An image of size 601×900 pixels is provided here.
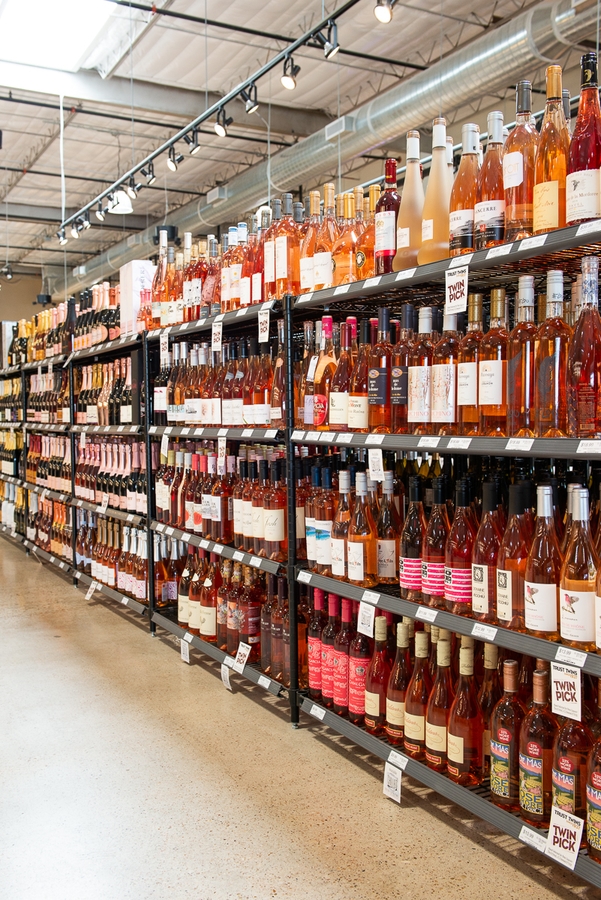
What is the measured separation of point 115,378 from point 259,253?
7.24 ft

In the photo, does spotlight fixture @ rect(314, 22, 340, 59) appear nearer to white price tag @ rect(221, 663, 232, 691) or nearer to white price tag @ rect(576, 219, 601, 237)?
white price tag @ rect(576, 219, 601, 237)

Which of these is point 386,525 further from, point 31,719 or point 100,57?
point 100,57

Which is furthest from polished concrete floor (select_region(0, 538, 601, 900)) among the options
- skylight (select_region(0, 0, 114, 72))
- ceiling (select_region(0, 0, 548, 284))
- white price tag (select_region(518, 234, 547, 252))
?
skylight (select_region(0, 0, 114, 72))

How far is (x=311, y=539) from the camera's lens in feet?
10.6

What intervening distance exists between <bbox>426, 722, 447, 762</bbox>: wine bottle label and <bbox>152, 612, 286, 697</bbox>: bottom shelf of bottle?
3.23 feet

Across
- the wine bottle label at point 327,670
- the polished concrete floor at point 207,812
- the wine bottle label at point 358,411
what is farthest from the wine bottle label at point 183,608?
the wine bottle label at point 358,411

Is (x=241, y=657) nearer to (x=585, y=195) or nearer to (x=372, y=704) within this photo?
(x=372, y=704)

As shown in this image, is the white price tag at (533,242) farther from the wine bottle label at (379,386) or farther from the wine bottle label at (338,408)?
the wine bottle label at (338,408)

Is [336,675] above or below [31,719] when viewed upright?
above

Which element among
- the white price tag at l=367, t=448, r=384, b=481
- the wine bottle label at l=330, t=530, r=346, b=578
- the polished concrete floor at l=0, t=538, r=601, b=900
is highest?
the white price tag at l=367, t=448, r=384, b=481

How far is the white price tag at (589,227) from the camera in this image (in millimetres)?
1936

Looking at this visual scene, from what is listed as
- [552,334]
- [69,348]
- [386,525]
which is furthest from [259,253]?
[69,348]

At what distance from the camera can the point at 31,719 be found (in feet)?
11.9

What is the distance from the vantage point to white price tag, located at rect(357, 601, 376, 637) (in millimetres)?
2803
